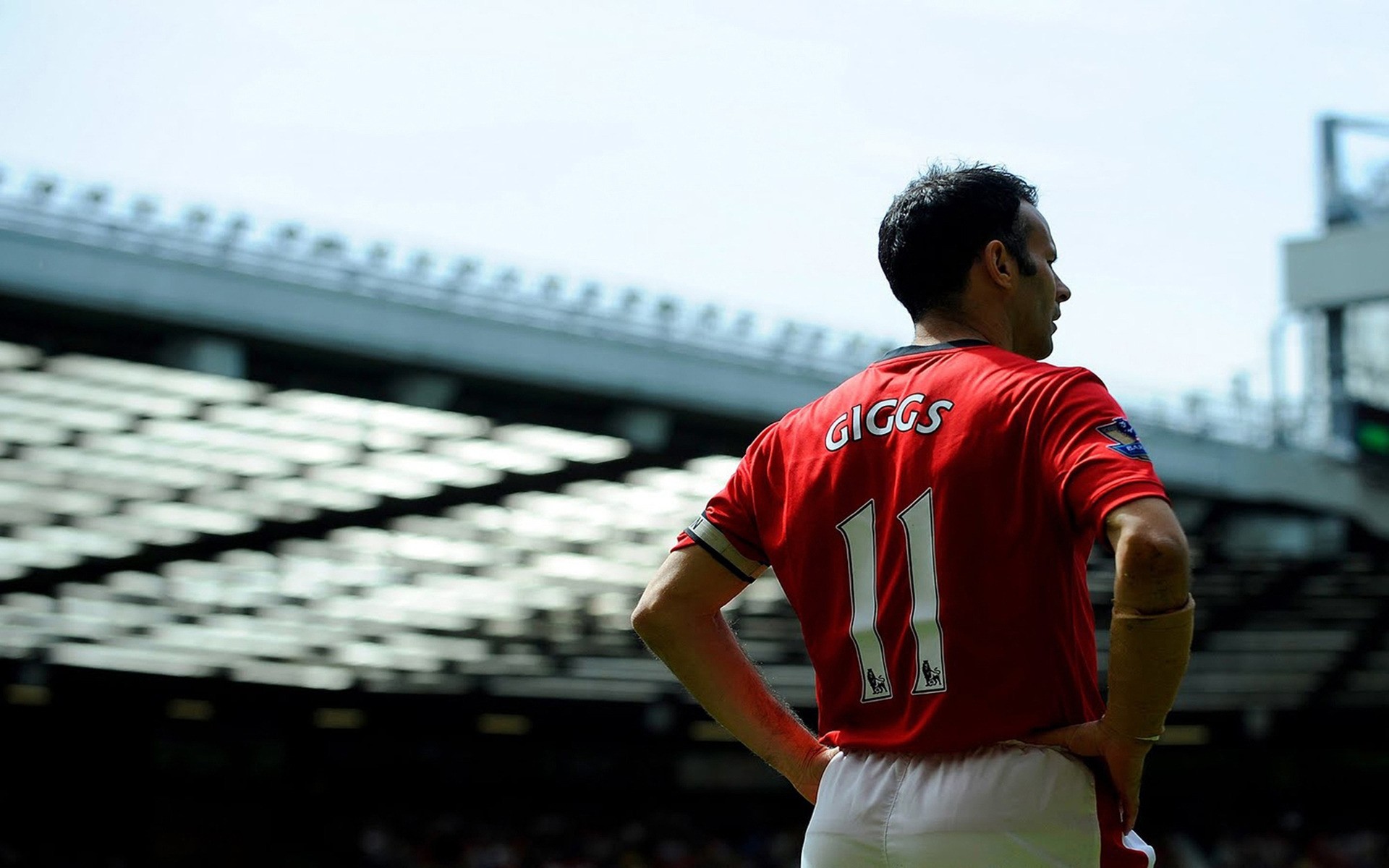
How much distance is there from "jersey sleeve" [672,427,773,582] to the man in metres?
0.02

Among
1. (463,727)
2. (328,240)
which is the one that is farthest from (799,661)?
(328,240)

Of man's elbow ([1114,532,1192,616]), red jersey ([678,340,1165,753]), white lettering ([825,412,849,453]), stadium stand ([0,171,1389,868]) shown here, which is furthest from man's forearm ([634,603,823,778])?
stadium stand ([0,171,1389,868])

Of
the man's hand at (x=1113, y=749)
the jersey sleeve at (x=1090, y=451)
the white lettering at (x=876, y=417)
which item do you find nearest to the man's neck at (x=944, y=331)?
the white lettering at (x=876, y=417)

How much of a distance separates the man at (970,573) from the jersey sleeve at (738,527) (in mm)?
24

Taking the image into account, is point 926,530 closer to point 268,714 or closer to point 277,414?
point 277,414

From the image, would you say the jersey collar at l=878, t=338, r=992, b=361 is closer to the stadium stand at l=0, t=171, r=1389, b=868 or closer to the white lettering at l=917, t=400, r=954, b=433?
the white lettering at l=917, t=400, r=954, b=433

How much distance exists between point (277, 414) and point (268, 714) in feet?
73.3

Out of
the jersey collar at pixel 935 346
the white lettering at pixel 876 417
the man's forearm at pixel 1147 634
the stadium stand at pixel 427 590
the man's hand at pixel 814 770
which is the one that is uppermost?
the jersey collar at pixel 935 346

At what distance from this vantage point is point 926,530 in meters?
2.06

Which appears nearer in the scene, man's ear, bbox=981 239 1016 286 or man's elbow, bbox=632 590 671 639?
man's ear, bbox=981 239 1016 286

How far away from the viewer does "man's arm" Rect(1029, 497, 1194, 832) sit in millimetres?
1771

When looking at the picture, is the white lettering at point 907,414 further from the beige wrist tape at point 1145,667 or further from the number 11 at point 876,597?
the beige wrist tape at point 1145,667

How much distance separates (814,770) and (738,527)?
0.39 m

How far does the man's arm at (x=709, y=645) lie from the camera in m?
2.40
